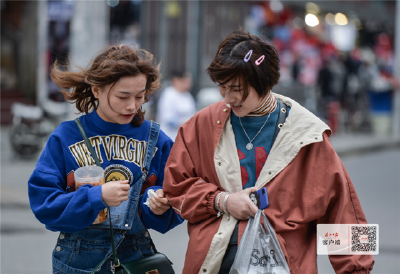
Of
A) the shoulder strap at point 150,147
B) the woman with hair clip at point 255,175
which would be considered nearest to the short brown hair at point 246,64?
the woman with hair clip at point 255,175

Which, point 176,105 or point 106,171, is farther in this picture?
point 176,105

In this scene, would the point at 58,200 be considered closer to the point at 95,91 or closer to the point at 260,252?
the point at 95,91

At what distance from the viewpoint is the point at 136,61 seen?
2238mm

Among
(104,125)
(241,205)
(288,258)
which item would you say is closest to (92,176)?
(104,125)

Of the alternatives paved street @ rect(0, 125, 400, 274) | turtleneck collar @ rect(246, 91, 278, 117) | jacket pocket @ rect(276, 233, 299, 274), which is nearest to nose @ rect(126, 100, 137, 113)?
turtleneck collar @ rect(246, 91, 278, 117)

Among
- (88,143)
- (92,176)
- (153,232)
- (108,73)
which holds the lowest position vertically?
(153,232)

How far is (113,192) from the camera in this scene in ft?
6.73

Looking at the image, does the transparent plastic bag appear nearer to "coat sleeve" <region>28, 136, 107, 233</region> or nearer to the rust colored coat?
the rust colored coat

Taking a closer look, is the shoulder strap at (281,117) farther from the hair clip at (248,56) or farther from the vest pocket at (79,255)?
the vest pocket at (79,255)

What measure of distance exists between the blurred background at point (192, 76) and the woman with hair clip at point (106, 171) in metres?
2.68

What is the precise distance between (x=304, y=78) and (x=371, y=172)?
812cm

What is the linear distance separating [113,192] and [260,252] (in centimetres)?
65

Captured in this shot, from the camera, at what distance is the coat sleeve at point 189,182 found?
204 cm

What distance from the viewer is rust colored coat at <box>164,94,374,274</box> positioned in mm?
2004
